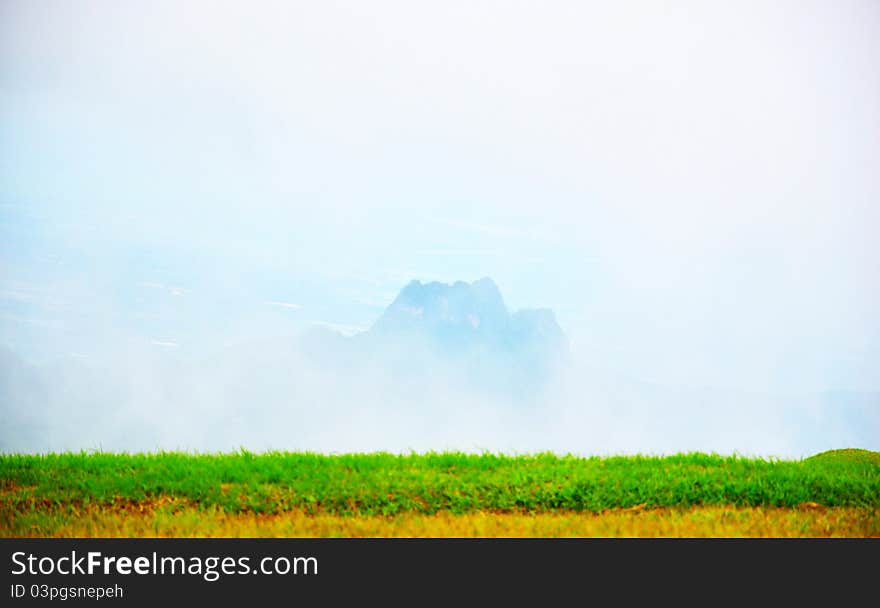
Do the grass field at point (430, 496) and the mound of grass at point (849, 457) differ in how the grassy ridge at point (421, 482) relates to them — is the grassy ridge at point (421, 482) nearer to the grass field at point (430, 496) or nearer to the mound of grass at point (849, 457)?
the grass field at point (430, 496)

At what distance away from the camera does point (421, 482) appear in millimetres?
8781

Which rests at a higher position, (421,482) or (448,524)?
(421,482)

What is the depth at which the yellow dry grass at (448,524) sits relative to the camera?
294 inches

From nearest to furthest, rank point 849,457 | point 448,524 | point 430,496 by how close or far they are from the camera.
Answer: point 448,524, point 430,496, point 849,457

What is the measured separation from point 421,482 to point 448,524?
113 centimetres

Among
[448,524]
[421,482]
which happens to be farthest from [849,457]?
[448,524]

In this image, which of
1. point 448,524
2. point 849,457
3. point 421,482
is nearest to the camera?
point 448,524

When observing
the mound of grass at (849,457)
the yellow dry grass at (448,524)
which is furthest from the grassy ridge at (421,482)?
the mound of grass at (849,457)

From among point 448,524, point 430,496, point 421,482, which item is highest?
point 421,482

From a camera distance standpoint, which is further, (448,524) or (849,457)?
(849,457)

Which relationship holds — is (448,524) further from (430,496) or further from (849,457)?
(849,457)

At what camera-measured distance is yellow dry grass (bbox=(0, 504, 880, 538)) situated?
7.46 meters
